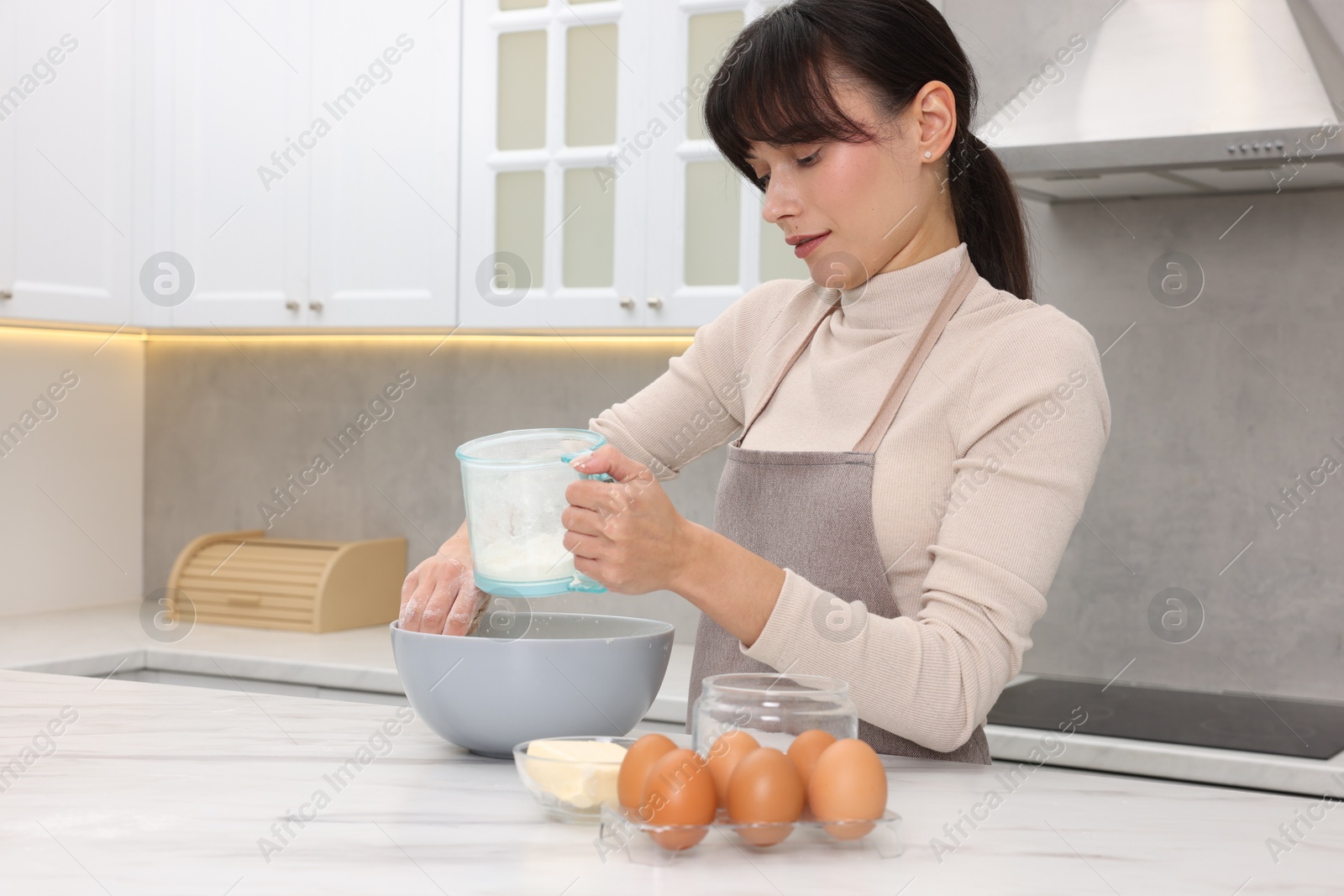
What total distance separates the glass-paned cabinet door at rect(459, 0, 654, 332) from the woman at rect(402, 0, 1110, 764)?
3.05 ft

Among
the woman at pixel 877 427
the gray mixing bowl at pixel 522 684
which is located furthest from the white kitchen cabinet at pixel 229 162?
the gray mixing bowl at pixel 522 684

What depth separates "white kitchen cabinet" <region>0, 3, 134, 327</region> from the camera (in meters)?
2.42

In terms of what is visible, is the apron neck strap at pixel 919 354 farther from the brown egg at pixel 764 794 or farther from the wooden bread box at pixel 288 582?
the wooden bread box at pixel 288 582

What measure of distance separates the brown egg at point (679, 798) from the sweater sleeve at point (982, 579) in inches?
9.5

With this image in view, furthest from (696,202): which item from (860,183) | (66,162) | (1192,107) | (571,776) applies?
(571,776)

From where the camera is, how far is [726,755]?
2.42 feet

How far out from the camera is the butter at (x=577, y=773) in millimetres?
791

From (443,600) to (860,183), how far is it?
0.50 m

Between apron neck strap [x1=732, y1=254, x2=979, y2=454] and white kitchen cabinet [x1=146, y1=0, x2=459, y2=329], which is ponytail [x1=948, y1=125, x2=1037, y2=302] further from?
white kitchen cabinet [x1=146, y1=0, x2=459, y2=329]

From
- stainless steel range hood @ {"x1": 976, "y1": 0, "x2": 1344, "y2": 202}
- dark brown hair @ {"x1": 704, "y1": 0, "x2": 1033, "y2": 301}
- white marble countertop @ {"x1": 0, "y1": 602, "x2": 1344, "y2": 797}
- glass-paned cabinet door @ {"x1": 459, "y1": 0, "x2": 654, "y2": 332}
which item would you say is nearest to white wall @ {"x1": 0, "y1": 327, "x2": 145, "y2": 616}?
white marble countertop @ {"x1": 0, "y1": 602, "x2": 1344, "y2": 797}

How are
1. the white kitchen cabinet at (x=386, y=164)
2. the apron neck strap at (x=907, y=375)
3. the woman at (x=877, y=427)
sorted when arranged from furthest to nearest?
the white kitchen cabinet at (x=386, y=164) → the apron neck strap at (x=907, y=375) → the woman at (x=877, y=427)

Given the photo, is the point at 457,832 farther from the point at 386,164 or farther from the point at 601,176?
the point at 386,164

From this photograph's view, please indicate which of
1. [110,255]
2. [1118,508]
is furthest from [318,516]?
[1118,508]

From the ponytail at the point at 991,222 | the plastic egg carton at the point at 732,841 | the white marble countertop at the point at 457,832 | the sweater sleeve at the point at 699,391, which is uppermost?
the ponytail at the point at 991,222
